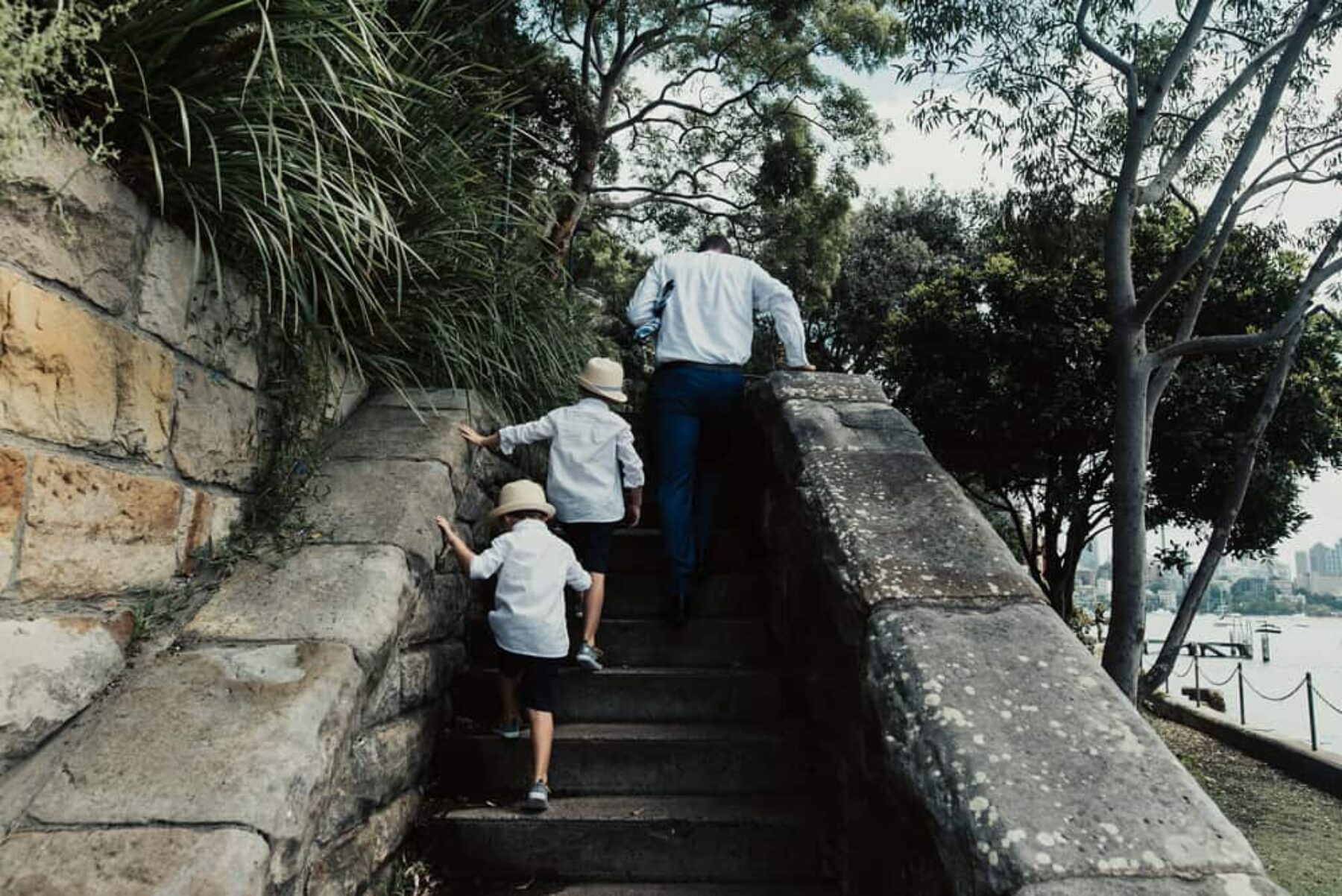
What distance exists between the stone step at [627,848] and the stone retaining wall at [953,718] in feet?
0.64

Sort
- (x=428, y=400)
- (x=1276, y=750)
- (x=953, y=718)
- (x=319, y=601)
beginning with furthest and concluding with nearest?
(x=1276, y=750) < (x=428, y=400) < (x=319, y=601) < (x=953, y=718)

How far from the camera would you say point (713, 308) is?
4020mm

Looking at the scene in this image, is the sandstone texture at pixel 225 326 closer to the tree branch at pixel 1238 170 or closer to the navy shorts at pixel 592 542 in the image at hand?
the navy shorts at pixel 592 542

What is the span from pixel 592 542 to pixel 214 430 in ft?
5.37

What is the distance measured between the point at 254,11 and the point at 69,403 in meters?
1.09

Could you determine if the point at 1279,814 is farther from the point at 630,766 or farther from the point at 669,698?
the point at 630,766

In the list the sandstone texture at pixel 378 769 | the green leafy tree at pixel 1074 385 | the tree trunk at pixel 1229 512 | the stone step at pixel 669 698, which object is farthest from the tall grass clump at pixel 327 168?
the green leafy tree at pixel 1074 385

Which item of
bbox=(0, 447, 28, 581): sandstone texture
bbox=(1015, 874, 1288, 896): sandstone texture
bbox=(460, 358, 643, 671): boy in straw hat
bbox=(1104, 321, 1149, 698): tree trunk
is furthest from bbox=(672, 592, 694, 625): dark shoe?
bbox=(1104, 321, 1149, 698): tree trunk

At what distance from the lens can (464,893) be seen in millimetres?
2582

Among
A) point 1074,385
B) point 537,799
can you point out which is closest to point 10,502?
point 537,799

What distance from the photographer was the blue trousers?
146 inches

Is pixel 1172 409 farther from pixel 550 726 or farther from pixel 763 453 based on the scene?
pixel 550 726

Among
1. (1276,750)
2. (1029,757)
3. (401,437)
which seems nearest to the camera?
(1029,757)

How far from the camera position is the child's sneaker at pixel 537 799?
2.71m
